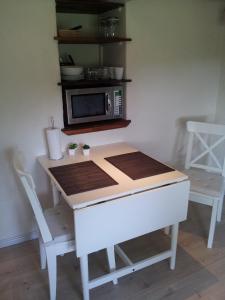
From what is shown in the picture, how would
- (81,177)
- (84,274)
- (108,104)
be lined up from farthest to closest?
1. (108,104)
2. (81,177)
3. (84,274)

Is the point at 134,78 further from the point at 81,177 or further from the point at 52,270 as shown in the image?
the point at 52,270

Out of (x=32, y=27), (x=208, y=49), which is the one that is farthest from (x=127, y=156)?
(x=208, y=49)

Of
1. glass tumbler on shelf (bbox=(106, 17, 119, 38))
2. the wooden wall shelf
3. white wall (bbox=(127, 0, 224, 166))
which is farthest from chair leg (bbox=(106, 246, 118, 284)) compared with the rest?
glass tumbler on shelf (bbox=(106, 17, 119, 38))

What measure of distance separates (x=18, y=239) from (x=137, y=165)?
3.98 feet

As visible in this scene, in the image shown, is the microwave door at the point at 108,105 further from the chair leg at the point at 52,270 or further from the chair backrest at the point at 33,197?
the chair leg at the point at 52,270

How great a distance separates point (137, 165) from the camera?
1.94 m

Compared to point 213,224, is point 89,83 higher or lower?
higher

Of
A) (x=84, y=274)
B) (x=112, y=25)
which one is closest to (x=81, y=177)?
(x=84, y=274)

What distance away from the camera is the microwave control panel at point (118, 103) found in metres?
2.23

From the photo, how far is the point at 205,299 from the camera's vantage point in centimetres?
176

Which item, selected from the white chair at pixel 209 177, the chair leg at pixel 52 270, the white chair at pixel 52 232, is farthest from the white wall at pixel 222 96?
the chair leg at pixel 52 270

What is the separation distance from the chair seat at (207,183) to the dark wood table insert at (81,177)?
2.89 feet

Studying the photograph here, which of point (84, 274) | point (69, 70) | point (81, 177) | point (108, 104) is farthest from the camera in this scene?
point (108, 104)

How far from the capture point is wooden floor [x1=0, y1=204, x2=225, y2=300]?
1810mm
